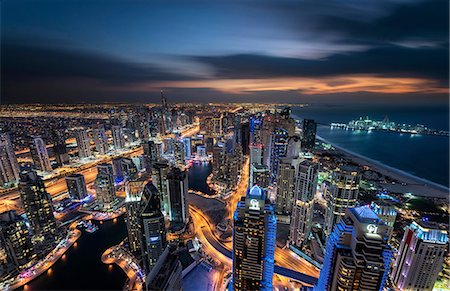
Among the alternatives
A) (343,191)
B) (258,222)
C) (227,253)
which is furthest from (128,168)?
(343,191)

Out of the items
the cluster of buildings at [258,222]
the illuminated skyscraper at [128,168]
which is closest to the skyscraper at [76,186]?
the cluster of buildings at [258,222]

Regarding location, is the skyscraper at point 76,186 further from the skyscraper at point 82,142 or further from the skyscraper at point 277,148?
the skyscraper at point 277,148

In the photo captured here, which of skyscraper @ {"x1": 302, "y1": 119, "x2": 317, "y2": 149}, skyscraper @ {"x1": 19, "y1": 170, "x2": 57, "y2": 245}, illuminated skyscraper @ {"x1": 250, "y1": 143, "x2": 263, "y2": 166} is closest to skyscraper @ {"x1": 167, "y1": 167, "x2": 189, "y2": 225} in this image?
skyscraper @ {"x1": 19, "y1": 170, "x2": 57, "y2": 245}

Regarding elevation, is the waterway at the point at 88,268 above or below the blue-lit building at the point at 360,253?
below

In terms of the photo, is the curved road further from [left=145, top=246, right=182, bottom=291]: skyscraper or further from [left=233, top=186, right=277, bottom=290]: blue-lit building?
[left=145, top=246, right=182, bottom=291]: skyscraper

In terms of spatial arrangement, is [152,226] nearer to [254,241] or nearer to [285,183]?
[254,241]

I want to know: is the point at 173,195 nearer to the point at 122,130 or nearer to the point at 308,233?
the point at 308,233
